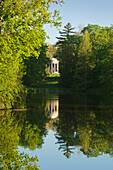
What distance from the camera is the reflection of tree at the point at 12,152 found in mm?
10998

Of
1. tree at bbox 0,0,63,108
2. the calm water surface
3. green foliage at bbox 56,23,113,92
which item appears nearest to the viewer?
the calm water surface

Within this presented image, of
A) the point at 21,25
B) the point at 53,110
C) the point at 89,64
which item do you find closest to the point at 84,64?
the point at 89,64

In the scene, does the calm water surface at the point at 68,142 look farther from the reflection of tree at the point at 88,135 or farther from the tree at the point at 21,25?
the tree at the point at 21,25

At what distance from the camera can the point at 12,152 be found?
12969 millimetres

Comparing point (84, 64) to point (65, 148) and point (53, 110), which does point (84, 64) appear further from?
point (65, 148)

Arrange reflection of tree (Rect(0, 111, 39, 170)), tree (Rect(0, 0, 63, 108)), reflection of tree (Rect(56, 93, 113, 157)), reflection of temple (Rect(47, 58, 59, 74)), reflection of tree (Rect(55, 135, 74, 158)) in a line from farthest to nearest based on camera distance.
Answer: reflection of temple (Rect(47, 58, 59, 74))
tree (Rect(0, 0, 63, 108))
reflection of tree (Rect(56, 93, 113, 157))
reflection of tree (Rect(55, 135, 74, 158))
reflection of tree (Rect(0, 111, 39, 170))

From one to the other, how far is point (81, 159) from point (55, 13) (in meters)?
10.8

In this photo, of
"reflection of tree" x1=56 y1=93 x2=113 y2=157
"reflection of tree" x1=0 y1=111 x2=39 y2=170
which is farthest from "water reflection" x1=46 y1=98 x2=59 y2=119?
"reflection of tree" x1=0 y1=111 x2=39 y2=170

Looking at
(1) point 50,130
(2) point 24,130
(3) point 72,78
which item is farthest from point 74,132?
(3) point 72,78

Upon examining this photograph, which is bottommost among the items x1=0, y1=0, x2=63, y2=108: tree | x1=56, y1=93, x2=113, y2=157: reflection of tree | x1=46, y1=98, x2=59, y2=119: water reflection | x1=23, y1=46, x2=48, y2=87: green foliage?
x1=46, y1=98, x2=59, y2=119: water reflection

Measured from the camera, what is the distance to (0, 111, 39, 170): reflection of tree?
11.0m

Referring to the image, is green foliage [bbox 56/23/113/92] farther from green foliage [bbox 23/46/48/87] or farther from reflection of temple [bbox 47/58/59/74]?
reflection of temple [bbox 47/58/59/74]

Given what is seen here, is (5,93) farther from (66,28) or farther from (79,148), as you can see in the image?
(66,28)

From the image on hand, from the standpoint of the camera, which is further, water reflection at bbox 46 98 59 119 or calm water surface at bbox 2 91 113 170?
water reflection at bbox 46 98 59 119
